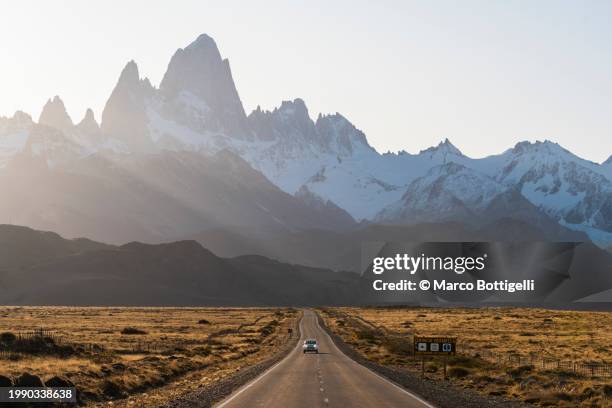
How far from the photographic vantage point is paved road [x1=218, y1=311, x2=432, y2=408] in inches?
1414

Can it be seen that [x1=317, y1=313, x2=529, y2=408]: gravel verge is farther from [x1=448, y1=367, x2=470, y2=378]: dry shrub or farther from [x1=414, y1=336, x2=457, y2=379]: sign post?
[x1=448, y1=367, x2=470, y2=378]: dry shrub

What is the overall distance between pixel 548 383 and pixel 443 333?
2671 inches

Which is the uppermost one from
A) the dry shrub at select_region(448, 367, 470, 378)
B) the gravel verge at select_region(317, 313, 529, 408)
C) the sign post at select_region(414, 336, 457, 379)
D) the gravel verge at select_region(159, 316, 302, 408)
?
the sign post at select_region(414, 336, 457, 379)

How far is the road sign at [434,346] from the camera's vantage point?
47938 millimetres

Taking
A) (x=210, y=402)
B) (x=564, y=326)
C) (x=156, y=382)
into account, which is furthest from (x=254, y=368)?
(x=564, y=326)

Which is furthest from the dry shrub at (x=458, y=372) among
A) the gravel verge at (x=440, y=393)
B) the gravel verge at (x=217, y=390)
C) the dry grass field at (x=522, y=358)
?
the gravel verge at (x=217, y=390)

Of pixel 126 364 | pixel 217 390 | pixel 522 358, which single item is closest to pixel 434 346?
pixel 217 390

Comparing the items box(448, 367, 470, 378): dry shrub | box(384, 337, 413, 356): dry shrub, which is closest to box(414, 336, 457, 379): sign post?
box(448, 367, 470, 378): dry shrub

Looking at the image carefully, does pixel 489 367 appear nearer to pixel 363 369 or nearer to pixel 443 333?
pixel 363 369

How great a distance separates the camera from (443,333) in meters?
113

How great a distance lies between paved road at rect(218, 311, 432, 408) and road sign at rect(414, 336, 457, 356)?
111 inches

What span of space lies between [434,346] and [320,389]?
31.4 ft

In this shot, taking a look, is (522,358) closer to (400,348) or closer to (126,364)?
(400,348)

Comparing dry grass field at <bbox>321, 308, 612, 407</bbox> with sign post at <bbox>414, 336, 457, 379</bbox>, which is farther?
sign post at <bbox>414, 336, 457, 379</bbox>
